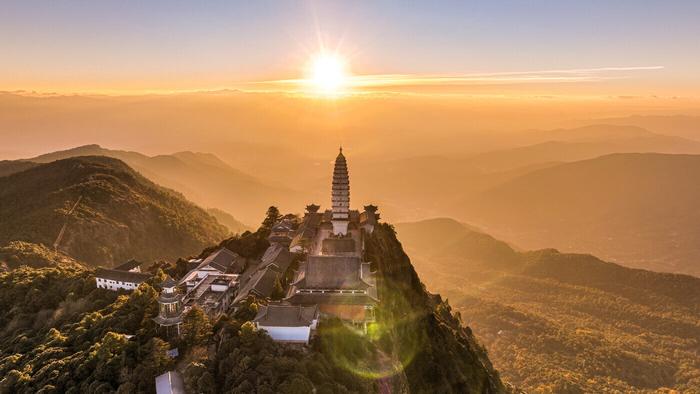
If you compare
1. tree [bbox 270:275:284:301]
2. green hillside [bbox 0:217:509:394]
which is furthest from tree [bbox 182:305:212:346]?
tree [bbox 270:275:284:301]

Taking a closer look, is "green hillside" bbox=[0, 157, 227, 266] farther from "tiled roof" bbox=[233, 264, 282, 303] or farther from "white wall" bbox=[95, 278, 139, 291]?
"tiled roof" bbox=[233, 264, 282, 303]

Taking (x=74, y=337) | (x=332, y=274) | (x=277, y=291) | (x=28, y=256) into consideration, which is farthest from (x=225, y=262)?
(x=28, y=256)

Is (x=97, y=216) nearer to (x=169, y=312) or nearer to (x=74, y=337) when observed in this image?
(x=74, y=337)

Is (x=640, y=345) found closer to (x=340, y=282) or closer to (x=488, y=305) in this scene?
(x=488, y=305)

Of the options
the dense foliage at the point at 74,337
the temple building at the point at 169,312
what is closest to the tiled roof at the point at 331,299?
the temple building at the point at 169,312

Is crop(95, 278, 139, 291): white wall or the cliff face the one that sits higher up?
crop(95, 278, 139, 291): white wall
